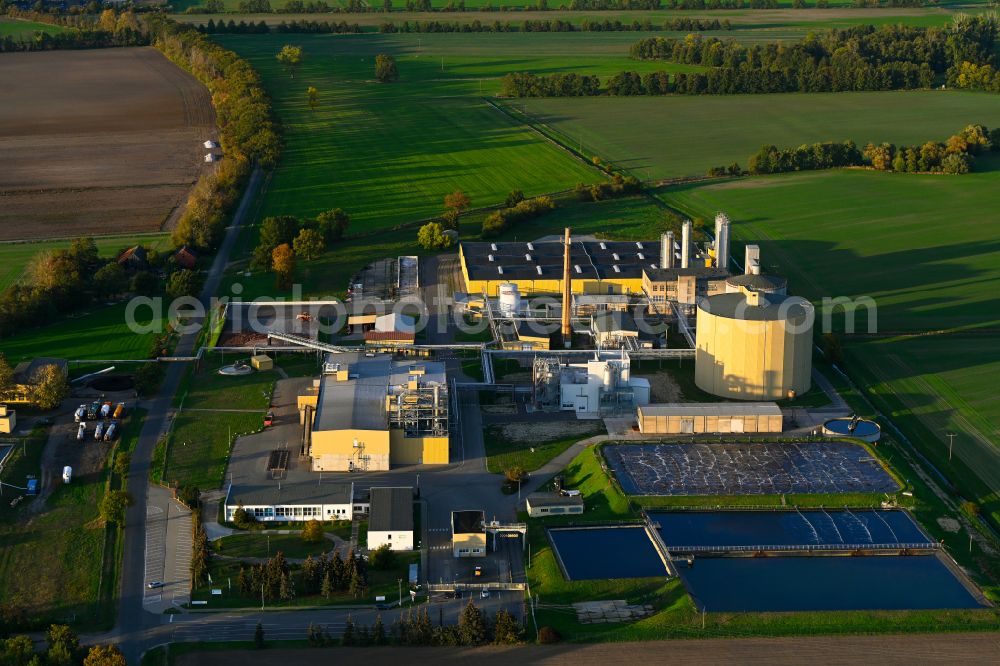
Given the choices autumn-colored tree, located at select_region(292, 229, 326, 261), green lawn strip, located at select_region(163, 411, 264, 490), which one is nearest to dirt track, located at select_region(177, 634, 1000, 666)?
green lawn strip, located at select_region(163, 411, 264, 490)

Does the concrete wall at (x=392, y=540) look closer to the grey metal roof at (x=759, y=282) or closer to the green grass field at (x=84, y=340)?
the green grass field at (x=84, y=340)

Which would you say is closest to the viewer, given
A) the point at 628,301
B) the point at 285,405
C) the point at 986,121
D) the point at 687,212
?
the point at 285,405

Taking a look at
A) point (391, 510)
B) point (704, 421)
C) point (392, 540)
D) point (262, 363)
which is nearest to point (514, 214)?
point (262, 363)

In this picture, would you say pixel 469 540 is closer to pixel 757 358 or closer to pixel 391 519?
pixel 391 519

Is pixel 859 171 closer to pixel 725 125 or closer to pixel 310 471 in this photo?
pixel 725 125

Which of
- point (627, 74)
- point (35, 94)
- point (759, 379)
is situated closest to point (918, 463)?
point (759, 379)

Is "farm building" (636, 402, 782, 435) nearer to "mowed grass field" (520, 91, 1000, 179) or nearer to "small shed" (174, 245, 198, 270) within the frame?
"small shed" (174, 245, 198, 270)
